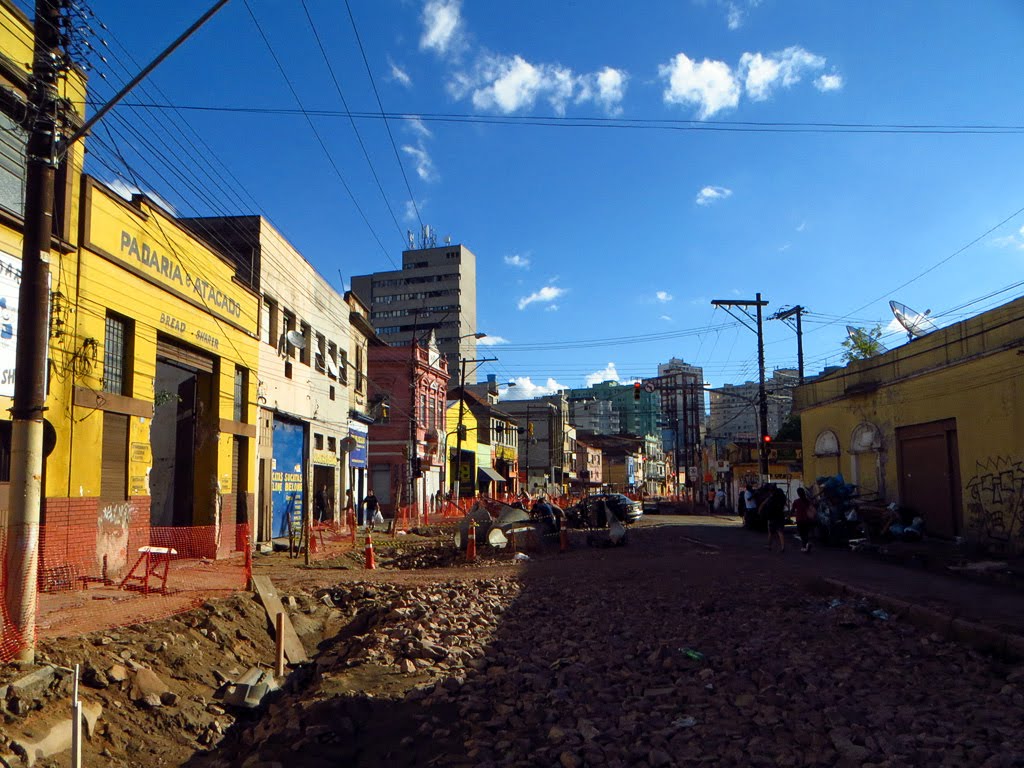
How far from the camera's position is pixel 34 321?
25.5ft

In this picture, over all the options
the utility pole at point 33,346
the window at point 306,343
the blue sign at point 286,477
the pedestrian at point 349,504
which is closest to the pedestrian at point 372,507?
the pedestrian at point 349,504

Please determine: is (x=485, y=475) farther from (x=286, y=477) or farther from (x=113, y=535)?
(x=113, y=535)

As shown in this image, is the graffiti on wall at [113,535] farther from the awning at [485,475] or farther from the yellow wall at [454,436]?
the awning at [485,475]

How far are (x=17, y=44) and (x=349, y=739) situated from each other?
1155 centimetres

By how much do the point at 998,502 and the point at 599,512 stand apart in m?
16.4

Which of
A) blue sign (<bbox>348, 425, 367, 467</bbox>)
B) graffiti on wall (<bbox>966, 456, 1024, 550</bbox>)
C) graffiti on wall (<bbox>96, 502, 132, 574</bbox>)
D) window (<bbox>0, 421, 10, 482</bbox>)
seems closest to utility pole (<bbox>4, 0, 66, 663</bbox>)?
window (<bbox>0, 421, 10, 482</bbox>)

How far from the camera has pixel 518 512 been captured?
24.6 m

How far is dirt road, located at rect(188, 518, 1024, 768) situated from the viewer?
5.96 meters

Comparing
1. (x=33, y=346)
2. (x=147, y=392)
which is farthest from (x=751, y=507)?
(x=33, y=346)

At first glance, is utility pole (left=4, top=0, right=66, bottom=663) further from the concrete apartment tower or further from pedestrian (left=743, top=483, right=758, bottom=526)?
the concrete apartment tower

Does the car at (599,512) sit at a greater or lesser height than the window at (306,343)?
lesser

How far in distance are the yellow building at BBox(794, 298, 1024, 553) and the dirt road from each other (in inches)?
379

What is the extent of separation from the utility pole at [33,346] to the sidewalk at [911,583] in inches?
400

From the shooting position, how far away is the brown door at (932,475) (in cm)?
2220
